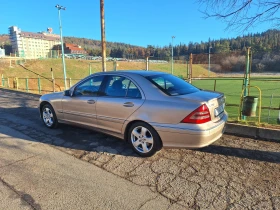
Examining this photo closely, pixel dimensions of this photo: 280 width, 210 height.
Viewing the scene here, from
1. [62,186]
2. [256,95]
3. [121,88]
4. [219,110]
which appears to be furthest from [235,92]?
[62,186]

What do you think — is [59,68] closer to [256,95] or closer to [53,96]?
[256,95]

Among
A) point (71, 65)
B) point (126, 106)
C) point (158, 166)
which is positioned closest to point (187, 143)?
point (158, 166)

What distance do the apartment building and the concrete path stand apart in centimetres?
8012

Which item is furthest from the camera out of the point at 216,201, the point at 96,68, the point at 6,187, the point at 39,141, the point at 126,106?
the point at 96,68

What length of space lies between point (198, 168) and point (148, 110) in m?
1.23

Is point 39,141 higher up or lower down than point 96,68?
lower down

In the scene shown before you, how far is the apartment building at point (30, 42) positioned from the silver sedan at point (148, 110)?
261 feet

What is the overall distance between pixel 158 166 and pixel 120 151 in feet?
2.97

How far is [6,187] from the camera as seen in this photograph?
9.55ft

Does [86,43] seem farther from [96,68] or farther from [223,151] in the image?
Answer: [223,151]

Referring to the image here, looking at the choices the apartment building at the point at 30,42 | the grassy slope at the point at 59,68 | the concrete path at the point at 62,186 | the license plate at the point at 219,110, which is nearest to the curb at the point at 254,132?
the license plate at the point at 219,110

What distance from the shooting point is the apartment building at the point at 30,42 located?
81.7 m

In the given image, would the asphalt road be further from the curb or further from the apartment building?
the apartment building

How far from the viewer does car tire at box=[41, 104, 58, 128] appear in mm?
5458
